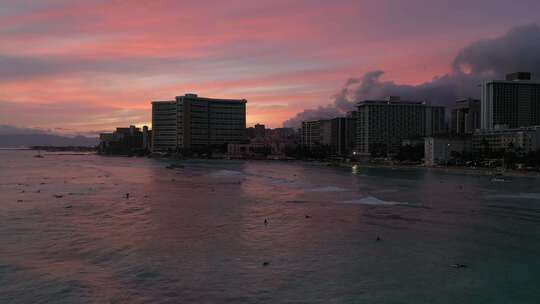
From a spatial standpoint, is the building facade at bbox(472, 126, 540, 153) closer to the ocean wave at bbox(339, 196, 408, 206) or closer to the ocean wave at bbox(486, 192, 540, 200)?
the ocean wave at bbox(486, 192, 540, 200)

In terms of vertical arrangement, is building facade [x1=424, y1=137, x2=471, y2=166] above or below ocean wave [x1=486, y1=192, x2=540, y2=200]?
above

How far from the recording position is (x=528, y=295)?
731 inches

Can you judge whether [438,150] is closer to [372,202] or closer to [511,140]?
[511,140]

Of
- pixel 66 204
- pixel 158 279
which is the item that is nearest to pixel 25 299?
pixel 158 279

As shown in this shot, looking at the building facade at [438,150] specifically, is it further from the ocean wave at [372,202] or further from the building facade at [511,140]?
the ocean wave at [372,202]

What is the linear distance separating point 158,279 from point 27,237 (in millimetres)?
13019

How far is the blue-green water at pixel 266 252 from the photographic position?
61.1 feet

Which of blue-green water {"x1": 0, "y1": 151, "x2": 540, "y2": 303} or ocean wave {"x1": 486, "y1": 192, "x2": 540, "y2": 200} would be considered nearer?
blue-green water {"x1": 0, "y1": 151, "x2": 540, "y2": 303}

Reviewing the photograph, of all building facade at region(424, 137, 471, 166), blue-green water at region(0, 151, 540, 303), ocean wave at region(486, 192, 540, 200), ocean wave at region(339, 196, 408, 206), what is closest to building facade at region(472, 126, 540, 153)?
building facade at region(424, 137, 471, 166)

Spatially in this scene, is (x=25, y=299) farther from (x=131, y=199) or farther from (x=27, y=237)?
(x=131, y=199)

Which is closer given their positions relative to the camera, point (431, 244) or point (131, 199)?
point (431, 244)

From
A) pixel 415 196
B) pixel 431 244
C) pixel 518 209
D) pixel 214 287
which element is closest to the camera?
pixel 214 287

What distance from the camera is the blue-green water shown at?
18625 millimetres

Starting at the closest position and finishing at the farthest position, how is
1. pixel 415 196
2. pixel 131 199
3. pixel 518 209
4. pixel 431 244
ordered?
pixel 431 244, pixel 518 209, pixel 131 199, pixel 415 196
